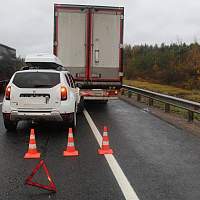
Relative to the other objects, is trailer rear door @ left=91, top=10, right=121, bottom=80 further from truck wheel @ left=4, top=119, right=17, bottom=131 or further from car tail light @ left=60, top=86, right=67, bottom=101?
truck wheel @ left=4, top=119, right=17, bottom=131

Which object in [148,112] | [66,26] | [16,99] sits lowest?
[148,112]

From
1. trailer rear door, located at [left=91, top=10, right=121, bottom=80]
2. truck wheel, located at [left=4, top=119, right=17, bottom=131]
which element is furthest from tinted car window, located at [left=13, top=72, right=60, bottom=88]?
trailer rear door, located at [left=91, top=10, right=121, bottom=80]

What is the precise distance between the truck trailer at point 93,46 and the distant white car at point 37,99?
5.54 meters

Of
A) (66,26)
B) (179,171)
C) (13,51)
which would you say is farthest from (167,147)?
(13,51)

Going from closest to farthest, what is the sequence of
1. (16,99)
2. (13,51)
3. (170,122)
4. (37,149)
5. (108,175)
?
(108,175), (37,149), (16,99), (170,122), (13,51)

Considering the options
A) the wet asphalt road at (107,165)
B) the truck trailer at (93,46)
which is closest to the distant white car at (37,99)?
the wet asphalt road at (107,165)

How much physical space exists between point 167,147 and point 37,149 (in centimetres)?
272

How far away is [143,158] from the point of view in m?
7.39

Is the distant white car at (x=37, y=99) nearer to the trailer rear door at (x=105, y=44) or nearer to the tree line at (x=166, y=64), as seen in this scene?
→ the trailer rear door at (x=105, y=44)

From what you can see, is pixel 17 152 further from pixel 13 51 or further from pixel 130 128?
pixel 13 51

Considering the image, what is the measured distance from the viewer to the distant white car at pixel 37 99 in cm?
980

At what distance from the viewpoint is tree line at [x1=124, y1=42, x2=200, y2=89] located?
8525 cm

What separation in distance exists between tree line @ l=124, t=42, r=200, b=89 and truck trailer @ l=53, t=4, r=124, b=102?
5968 centimetres

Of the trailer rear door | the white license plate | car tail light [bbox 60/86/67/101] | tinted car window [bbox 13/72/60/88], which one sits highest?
the trailer rear door
